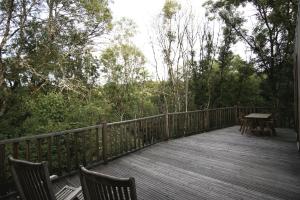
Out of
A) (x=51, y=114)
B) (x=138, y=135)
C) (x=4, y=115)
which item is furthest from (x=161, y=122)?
(x=4, y=115)

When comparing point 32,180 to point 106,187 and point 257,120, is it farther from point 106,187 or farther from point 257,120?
point 257,120

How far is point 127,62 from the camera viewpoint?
47.7 feet

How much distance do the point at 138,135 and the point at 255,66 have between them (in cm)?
769

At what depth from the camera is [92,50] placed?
8820mm

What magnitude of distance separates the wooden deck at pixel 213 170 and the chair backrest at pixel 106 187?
1587mm

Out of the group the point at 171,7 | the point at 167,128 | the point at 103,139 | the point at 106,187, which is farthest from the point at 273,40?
the point at 106,187

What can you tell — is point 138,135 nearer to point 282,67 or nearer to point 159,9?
point 282,67

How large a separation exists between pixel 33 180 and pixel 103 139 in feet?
9.03

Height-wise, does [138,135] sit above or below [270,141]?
above

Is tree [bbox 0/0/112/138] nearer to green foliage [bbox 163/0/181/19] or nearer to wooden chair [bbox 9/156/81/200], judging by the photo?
green foliage [bbox 163/0/181/19]

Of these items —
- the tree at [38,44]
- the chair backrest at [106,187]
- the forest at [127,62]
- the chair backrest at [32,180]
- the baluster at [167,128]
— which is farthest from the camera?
the forest at [127,62]

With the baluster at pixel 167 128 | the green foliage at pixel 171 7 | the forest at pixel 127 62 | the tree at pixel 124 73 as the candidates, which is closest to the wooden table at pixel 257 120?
the forest at pixel 127 62

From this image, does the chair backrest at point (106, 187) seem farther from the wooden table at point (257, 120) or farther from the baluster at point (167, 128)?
the wooden table at point (257, 120)

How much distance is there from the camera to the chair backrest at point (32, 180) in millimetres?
1649
